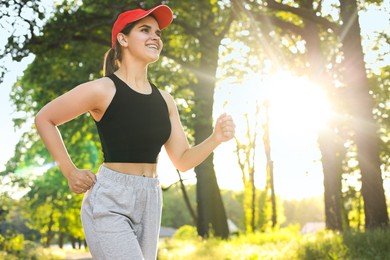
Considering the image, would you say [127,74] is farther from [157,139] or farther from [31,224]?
[31,224]

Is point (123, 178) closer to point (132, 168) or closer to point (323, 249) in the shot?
point (132, 168)

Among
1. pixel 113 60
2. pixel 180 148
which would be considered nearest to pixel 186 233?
pixel 180 148

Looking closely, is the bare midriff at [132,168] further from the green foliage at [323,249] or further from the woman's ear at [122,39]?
the green foliage at [323,249]

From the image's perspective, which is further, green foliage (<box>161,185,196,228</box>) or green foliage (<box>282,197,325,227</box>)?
green foliage (<box>282,197,325,227</box>)

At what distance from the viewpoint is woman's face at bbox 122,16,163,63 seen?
3533 mm

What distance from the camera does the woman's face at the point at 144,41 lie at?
139 inches

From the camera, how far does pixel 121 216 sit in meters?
3.09

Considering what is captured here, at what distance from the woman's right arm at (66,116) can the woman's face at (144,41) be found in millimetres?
398

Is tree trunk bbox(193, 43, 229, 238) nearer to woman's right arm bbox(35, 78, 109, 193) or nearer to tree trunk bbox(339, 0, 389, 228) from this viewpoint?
tree trunk bbox(339, 0, 389, 228)

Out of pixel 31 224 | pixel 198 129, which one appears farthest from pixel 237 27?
pixel 31 224

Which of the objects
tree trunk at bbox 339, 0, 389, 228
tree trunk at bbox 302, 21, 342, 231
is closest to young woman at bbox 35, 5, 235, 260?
tree trunk at bbox 339, 0, 389, 228

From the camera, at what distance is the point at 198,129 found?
66.9 feet

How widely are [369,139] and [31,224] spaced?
167 feet

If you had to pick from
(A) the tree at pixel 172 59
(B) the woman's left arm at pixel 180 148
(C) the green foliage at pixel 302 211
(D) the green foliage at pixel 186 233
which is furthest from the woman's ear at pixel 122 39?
(C) the green foliage at pixel 302 211
